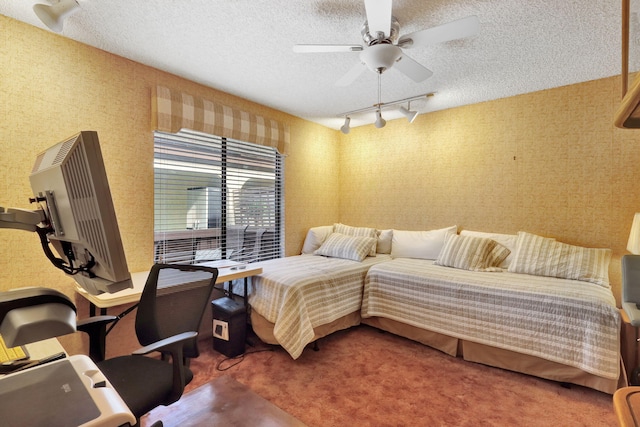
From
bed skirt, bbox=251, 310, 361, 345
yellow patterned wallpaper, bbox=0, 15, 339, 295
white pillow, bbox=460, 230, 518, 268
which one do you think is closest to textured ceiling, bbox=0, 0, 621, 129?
yellow patterned wallpaper, bbox=0, 15, 339, 295

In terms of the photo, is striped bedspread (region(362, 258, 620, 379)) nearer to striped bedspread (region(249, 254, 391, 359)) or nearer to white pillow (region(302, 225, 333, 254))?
striped bedspread (region(249, 254, 391, 359))

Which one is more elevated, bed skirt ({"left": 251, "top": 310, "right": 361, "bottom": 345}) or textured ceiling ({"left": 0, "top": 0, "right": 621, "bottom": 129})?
textured ceiling ({"left": 0, "top": 0, "right": 621, "bottom": 129})

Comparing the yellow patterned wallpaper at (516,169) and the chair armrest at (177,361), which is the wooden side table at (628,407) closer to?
the chair armrest at (177,361)

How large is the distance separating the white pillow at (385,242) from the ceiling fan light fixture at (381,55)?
2.39 meters

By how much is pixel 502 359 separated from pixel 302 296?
65.0 inches

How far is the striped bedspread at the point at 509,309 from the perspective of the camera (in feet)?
6.59

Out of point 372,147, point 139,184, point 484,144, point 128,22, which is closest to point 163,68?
point 128,22

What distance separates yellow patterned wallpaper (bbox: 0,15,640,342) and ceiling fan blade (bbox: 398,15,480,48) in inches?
72.7

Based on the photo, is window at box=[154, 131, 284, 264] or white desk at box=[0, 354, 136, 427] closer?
white desk at box=[0, 354, 136, 427]

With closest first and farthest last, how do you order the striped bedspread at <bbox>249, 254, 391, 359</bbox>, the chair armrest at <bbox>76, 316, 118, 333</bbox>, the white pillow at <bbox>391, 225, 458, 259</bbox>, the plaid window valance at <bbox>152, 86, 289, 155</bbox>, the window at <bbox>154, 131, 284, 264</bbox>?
the chair armrest at <bbox>76, 316, 118, 333</bbox>
the striped bedspread at <bbox>249, 254, 391, 359</bbox>
the plaid window valance at <bbox>152, 86, 289, 155</bbox>
the window at <bbox>154, 131, 284, 264</bbox>
the white pillow at <bbox>391, 225, 458, 259</bbox>

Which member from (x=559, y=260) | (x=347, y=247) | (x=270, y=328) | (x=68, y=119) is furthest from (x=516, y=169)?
(x=68, y=119)

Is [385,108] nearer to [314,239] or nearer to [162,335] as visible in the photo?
[314,239]

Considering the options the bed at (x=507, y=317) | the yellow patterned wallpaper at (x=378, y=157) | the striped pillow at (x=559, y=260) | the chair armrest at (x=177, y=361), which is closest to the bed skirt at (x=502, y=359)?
A: the bed at (x=507, y=317)

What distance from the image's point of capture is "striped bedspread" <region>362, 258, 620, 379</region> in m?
2.01
